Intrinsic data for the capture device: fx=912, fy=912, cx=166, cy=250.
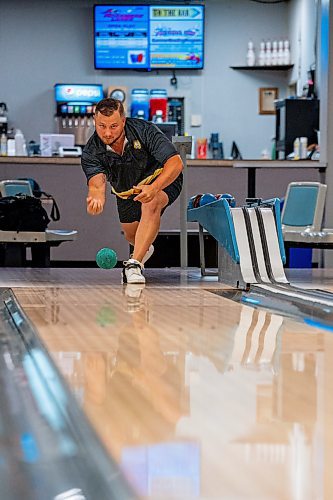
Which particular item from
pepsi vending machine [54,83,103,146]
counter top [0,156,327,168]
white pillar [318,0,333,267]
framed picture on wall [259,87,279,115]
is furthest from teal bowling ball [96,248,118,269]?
framed picture on wall [259,87,279,115]

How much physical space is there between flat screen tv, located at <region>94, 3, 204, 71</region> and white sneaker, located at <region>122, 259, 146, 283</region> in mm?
7180

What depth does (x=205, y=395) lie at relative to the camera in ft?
4.99

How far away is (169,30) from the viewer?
10992 mm

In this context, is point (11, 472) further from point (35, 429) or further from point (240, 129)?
point (240, 129)

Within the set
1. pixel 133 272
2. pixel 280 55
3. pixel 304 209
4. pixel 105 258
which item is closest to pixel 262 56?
pixel 280 55

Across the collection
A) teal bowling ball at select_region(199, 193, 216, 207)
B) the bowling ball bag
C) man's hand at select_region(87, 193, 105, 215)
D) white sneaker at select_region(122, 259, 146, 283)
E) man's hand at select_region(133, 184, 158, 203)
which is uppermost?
man's hand at select_region(133, 184, 158, 203)

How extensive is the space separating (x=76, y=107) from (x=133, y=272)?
694cm

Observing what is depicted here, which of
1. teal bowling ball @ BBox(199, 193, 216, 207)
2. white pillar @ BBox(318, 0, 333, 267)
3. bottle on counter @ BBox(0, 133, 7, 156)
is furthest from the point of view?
bottle on counter @ BBox(0, 133, 7, 156)

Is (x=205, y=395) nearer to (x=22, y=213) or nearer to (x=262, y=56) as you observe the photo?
(x=22, y=213)

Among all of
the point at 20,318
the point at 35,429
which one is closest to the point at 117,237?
the point at 20,318

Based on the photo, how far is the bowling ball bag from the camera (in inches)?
218

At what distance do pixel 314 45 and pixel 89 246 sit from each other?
12.3ft

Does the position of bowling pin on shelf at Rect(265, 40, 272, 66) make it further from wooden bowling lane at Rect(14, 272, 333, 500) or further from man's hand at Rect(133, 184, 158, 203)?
wooden bowling lane at Rect(14, 272, 333, 500)

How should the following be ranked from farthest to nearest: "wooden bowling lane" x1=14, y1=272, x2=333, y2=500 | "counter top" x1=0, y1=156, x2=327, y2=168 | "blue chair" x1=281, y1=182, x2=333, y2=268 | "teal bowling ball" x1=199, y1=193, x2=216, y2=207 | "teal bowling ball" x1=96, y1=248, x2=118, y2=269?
1. "counter top" x1=0, y1=156, x2=327, y2=168
2. "blue chair" x1=281, y1=182, x2=333, y2=268
3. "teal bowling ball" x1=199, y1=193, x2=216, y2=207
4. "teal bowling ball" x1=96, y1=248, x2=118, y2=269
5. "wooden bowling lane" x1=14, y1=272, x2=333, y2=500
